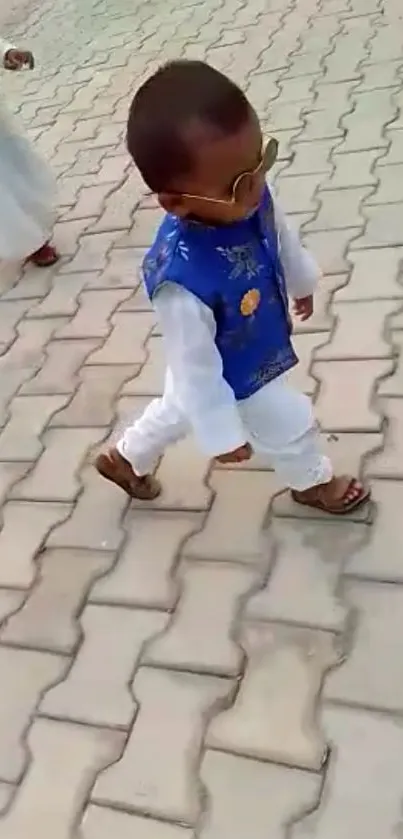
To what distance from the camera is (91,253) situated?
12.5ft

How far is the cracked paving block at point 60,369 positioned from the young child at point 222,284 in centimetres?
75

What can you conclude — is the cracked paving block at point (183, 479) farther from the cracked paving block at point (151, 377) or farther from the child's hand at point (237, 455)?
the child's hand at point (237, 455)

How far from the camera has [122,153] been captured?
4.59 metres

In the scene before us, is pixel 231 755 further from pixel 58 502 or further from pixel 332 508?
pixel 58 502

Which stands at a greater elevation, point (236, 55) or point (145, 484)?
point (236, 55)

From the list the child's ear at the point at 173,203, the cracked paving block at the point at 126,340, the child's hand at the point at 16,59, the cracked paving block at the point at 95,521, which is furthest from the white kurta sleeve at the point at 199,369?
the child's hand at the point at 16,59

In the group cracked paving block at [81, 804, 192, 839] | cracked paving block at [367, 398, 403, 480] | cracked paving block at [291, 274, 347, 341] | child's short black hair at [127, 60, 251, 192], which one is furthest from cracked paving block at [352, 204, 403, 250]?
cracked paving block at [81, 804, 192, 839]

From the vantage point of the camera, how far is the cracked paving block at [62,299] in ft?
11.5

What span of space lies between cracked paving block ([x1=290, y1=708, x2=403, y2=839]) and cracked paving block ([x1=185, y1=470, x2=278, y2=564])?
519 millimetres

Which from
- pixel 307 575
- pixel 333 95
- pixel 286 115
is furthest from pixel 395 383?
pixel 333 95

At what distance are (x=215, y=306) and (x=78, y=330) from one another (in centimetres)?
151

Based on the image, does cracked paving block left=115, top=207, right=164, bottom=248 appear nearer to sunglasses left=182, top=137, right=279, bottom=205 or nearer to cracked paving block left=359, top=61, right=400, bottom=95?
cracked paving block left=359, top=61, right=400, bottom=95

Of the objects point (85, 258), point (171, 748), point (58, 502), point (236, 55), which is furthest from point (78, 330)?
point (236, 55)

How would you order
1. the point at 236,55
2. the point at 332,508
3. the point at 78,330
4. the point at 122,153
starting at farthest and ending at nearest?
the point at 236,55 < the point at 122,153 < the point at 78,330 < the point at 332,508
